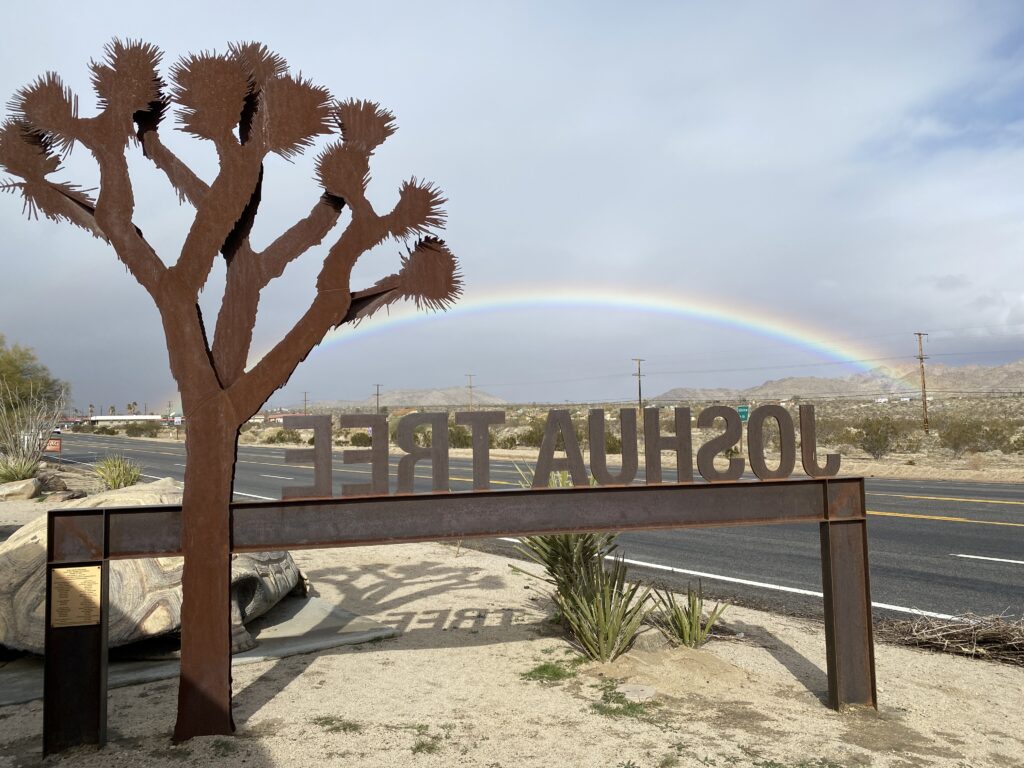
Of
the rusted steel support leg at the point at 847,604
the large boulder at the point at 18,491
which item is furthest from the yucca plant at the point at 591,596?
the large boulder at the point at 18,491

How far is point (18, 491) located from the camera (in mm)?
17266

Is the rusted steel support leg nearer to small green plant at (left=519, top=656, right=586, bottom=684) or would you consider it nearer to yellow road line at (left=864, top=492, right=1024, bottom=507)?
small green plant at (left=519, top=656, right=586, bottom=684)

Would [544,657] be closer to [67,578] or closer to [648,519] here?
[648,519]

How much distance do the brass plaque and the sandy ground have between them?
0.75m

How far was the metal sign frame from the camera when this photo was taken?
440 centimetres

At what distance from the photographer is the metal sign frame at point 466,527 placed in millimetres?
4402

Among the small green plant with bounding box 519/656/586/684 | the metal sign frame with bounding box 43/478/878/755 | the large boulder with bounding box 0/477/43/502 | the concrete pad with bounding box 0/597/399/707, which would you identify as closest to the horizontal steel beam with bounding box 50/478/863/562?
the metal sign frame with bounding box 43/478/878/755

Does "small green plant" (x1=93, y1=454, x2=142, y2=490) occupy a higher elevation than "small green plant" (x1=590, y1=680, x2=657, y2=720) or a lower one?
higher

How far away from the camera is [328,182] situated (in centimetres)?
490

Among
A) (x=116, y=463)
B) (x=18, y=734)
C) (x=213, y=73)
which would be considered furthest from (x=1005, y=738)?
(x=116, y=463)

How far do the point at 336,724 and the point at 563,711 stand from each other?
144 cm

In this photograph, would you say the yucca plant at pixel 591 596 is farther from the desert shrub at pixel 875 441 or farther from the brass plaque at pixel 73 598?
the desert shrub at pixel 875 441

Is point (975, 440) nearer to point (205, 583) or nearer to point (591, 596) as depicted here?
point (591, 596)

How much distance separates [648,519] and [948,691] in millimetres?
2460
